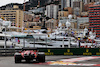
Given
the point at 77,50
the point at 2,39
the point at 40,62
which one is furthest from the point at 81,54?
the point at 2,39

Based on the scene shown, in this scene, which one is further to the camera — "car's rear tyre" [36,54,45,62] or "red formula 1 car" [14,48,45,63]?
"car's rear tyre" [36,54,45,62]

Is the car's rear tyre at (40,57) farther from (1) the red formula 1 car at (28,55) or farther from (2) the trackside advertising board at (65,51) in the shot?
(2) the trackside advertising board at (65,51)

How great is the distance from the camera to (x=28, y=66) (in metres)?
16.4

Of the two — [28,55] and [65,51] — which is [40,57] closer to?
[28,55]

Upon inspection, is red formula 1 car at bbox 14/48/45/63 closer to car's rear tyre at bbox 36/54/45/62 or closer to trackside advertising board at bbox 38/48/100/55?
car's rear tyre at bbox 36/54/45/62

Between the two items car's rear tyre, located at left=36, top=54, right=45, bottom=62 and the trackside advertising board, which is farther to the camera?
the trackside advertising board

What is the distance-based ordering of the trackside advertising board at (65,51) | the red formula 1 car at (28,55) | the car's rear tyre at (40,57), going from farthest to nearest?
1. the trackside advertising board at (65,51)
2. the car's rear tyre at (40,57)
3. the red formula 1 car at (28,55)

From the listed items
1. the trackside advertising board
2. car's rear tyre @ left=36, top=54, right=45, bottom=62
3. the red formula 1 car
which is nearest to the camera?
the red formula 1 car

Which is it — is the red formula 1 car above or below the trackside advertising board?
above

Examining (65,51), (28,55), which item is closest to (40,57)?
(28,55)

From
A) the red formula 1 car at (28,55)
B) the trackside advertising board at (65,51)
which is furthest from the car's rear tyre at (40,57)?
the trackside advertising board at (65,51)

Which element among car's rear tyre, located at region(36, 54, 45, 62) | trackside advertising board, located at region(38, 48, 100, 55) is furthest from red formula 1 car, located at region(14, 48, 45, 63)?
trackside advertising board, located at region(38, 48, 100, 55)

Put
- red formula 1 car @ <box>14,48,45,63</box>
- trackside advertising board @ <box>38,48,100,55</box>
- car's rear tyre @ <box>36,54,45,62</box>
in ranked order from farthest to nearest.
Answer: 1. trackside advertising board @ <box>38,48,100,55</box>
2. car's rear tyre @ <box>36,54,45,62</box>
3. red formula 1 car @ <box>14,48,45,63</box>

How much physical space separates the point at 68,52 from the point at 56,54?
137 cm
